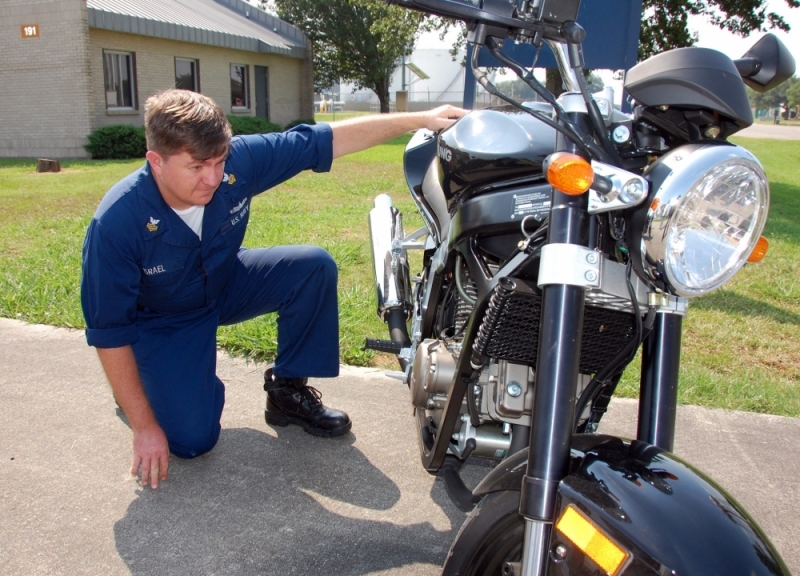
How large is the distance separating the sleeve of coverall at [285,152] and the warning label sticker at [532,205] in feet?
4.60

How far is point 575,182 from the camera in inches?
55.0

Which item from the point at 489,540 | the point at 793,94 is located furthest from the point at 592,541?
the point at 793,94

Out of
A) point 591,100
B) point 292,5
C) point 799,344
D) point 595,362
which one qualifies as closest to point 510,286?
point 595,362

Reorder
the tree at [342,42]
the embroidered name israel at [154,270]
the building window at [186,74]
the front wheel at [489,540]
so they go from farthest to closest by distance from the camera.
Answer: the tree at [342,42] < the building window at [186,74] < the embroidered name israel at [154,270] < the front wheel at [489,540]

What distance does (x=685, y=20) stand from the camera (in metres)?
15.1

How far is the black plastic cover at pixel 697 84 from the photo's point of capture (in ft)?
4.79

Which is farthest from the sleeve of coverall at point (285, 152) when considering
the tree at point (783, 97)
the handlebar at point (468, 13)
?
the tree at point (783, 97)

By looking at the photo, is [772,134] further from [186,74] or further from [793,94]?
[793,94]

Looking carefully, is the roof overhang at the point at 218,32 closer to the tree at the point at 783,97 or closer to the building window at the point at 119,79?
the building window at the point at 119,79

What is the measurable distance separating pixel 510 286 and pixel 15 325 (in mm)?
3668

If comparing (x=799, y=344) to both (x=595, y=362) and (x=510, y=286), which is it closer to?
(x=595, y=362)

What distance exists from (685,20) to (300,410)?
1461cm

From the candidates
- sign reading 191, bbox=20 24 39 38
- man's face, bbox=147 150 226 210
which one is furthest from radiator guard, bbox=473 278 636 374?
sign reading 191, bbox=20 24 39 38

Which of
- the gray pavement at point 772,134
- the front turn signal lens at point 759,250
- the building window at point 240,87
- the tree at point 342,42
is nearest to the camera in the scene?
the front turn signal lens at point 759,250
